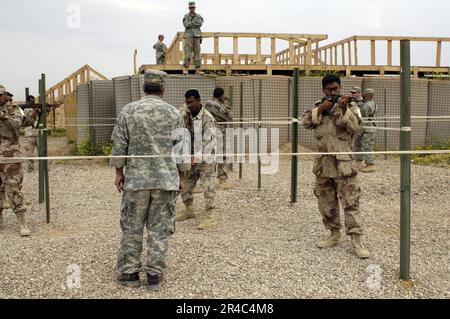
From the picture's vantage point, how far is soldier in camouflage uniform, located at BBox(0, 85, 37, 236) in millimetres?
5676

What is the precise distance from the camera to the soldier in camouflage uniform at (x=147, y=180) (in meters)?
3.96

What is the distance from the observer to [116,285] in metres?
4.05

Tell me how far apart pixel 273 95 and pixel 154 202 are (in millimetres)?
9055

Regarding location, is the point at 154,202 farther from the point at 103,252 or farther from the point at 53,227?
the point at 53,227

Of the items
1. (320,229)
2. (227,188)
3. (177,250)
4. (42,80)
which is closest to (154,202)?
(177,250)

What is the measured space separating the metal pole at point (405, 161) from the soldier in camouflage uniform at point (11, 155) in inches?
154

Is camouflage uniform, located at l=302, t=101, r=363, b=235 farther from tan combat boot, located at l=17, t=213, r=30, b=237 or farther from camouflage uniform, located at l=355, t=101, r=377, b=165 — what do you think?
camouflage uniform, located at l=355, t=101, r=377, b=165

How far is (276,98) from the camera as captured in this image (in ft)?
41.7

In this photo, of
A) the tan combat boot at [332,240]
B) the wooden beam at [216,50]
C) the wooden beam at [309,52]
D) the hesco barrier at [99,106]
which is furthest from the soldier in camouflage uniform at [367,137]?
the hesco barrier at [99,106]

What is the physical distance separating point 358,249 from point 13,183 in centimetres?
375

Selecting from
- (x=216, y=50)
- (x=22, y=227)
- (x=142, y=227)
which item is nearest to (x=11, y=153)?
(x=22, y=227)

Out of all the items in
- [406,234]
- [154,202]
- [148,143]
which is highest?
[148,143]

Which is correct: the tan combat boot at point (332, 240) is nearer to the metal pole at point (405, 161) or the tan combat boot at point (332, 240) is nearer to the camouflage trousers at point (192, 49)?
the metal pole at point (405, 161)

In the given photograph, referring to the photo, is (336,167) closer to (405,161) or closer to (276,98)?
(405,161)
